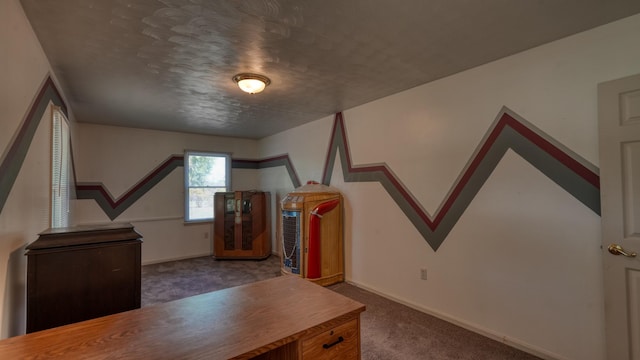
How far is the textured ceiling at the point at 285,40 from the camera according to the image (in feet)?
5.78

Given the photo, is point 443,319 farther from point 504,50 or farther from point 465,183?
point 504,50

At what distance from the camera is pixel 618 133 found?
1.88 metres

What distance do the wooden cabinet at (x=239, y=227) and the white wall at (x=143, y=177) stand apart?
595mm

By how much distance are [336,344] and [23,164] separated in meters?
2.26

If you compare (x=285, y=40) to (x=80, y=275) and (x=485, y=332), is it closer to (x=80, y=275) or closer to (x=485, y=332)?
(x=80, y=275)

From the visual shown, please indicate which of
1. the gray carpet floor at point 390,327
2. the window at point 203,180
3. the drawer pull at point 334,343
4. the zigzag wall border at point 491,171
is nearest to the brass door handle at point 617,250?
the zigzag wall border at point 491,171

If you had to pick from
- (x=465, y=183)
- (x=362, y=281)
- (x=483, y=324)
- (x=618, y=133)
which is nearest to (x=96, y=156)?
(x=362, y=281)

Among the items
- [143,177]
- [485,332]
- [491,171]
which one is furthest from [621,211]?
[143,177]

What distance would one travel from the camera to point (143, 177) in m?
5.27

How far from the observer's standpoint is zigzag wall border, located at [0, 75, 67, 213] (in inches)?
60.1

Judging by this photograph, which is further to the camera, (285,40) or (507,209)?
(507,209)

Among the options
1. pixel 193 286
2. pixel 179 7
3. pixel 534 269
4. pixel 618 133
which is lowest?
pixel 193 286

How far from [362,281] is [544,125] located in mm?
2769

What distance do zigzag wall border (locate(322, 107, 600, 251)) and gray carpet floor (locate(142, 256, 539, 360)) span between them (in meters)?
0.84
